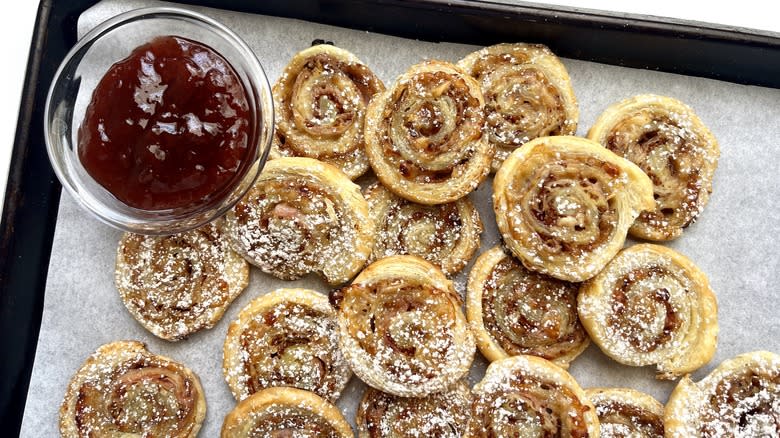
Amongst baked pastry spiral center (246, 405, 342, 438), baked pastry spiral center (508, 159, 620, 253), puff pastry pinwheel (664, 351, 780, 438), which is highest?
baked pastry spiral center (508, 159, 620, 253)

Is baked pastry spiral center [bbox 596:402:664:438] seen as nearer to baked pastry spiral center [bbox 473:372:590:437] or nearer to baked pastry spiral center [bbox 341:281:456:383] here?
baked pastry spiral center [bbox 473:372:590:437]

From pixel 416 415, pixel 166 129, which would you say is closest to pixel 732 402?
pixel 416 415

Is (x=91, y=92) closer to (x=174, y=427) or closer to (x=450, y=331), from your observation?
(x=174, y=427)

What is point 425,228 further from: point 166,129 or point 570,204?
point 166,129

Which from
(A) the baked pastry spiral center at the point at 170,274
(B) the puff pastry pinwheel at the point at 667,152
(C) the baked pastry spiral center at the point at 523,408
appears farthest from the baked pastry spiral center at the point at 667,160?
(A) the baked pastry spiral center at the point at 170,274

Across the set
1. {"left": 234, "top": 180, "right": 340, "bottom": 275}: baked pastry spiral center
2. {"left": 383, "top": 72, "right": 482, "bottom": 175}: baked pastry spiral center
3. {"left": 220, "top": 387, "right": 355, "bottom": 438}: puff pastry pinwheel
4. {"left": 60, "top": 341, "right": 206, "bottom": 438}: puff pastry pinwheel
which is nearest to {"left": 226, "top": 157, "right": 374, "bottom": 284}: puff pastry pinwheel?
{"left": 234, "top": 180, "right": 340, "bottom": 275}: baked pastry spiral center

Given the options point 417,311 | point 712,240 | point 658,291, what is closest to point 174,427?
point 417,311
